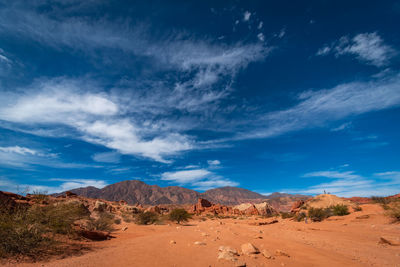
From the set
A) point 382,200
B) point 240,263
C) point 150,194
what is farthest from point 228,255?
point 150,194

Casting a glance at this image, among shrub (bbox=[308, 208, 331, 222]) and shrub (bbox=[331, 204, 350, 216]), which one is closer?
shrub (bbox=[308, 208, 331, 222])

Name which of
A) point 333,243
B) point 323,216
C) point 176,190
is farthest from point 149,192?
point 333,243

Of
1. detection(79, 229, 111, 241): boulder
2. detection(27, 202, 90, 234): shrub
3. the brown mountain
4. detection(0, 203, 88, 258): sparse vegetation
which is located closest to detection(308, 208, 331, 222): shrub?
detection(79, 229, 111, 241): boulder

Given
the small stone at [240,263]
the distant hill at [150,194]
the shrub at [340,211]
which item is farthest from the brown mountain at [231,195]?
the small stone at [240,263]

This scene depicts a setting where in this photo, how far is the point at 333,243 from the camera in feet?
31.1

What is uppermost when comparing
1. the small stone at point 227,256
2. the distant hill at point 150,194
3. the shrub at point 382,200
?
the distant hill at point 150,194

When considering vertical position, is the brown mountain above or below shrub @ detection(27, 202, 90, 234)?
above

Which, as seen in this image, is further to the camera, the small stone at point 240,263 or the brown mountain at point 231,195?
the brown mountain at point 231,195

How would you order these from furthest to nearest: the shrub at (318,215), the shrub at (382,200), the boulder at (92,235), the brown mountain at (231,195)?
the brown mountain at (231,195) < the shrub at (382,200) < the shrub at (318,215) < the boulder at (92,235)

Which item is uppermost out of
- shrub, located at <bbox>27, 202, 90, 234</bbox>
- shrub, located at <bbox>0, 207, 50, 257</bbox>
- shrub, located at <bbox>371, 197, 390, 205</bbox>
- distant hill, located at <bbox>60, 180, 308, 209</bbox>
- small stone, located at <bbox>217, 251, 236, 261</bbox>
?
distant hill, located at <bbox>60, 180, 308, 209</bbox>

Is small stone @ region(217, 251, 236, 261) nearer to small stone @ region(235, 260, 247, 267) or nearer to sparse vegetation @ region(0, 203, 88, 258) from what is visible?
small stone @ region(235, 260, 247, 267)

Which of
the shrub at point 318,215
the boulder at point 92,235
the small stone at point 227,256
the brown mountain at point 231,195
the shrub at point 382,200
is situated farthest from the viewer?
the brown mountain at point 231,195

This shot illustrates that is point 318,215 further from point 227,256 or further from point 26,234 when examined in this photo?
point 26,234

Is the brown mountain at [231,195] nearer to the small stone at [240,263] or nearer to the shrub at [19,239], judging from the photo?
the shrub at [19,239]
